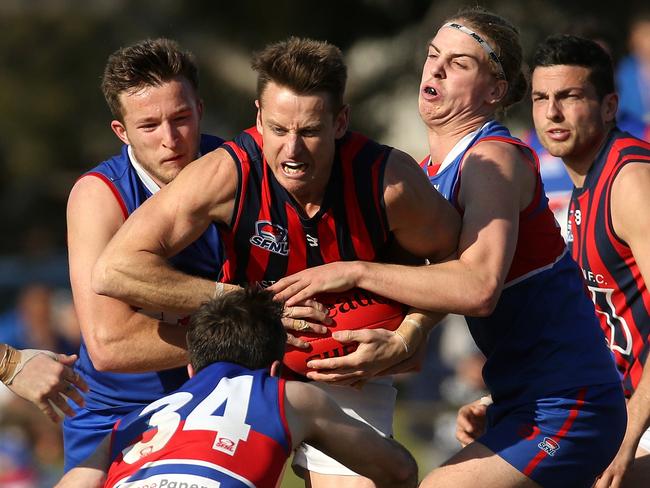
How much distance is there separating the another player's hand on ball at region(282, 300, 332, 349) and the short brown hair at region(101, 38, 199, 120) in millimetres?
1344

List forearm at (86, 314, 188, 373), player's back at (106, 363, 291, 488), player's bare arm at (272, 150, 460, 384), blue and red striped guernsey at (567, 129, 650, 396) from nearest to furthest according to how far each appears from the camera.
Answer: player's back at (106, 363, 291, 488)
player's bare arm at (272, 150, 460, 384)
forearm at (86, 314, 188, 373)
blue and red striped guernsey at (567, 129, 650, 396)

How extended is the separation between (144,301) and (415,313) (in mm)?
1036

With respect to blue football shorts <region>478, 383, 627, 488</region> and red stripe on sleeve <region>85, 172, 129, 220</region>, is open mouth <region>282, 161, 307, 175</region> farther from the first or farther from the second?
blue football shorts <region>478, 383, 627, 488</region>

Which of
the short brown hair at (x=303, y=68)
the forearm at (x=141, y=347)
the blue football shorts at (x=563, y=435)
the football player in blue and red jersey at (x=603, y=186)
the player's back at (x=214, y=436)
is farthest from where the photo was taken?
the football player in blue and red jersey at (x=603, y=186)

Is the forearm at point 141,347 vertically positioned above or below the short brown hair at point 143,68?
below

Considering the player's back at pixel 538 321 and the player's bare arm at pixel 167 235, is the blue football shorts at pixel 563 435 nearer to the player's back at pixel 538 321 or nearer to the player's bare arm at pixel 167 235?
the player's back at pixel 538 321

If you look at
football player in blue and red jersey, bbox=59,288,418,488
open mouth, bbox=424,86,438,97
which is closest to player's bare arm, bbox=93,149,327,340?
football player in blue and red jersey, bbox=59,288,418,488

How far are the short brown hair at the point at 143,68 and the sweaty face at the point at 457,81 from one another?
111 centimetres

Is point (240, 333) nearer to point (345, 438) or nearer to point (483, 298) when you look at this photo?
point (345, 438)

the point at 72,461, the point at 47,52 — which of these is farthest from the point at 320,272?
the point at 47,52

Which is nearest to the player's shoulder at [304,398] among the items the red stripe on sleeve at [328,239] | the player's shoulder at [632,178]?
the red stripe on sleeve at [328,239]

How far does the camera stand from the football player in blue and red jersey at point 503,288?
4.31 m

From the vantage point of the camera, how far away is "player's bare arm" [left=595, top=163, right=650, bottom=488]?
4.88 m

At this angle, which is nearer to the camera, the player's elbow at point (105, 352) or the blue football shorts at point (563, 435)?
the blue football shorts at point (563, 435)
